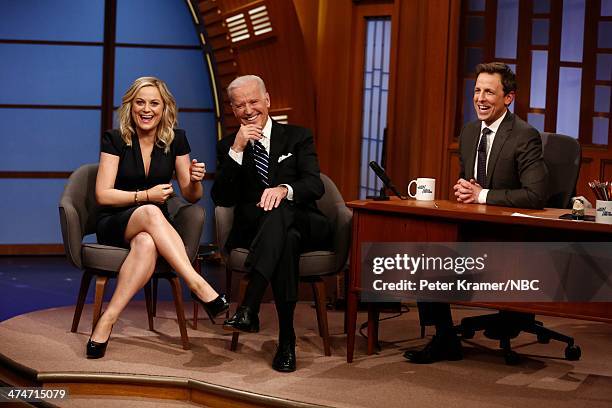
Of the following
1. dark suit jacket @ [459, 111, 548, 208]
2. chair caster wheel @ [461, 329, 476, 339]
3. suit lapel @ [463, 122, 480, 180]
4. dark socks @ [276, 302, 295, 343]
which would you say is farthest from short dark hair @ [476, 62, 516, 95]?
dark socks @ [276, 302, 295, 343]

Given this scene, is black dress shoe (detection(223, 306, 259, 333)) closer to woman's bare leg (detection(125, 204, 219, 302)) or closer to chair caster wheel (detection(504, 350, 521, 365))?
woman's bare leg (detection(125, 204, 219, 302))

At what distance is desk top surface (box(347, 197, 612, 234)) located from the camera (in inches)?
134

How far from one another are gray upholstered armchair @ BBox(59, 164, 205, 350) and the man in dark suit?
0.21 m

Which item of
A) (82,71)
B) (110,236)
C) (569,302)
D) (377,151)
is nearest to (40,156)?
(82,71)

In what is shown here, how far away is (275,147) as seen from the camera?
4305mm

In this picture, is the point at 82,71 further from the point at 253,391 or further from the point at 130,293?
the point at 253,391

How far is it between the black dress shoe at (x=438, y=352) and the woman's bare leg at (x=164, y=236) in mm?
929

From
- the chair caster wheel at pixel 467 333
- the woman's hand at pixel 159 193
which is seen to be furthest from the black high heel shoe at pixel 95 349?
the chair caster wheel at pixel 467 333

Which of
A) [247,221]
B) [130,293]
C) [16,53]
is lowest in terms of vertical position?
[130,293]

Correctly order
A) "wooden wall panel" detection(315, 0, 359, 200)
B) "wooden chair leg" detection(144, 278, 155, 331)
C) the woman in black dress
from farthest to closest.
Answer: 1. "wooden wall panel" detection(315, 0, 359, 200)
2. "wooden chair leg" detection(144, 278, 155, 331)
3. the woman in black dress

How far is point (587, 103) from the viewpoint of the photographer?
19.5 feet

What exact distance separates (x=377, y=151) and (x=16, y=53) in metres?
2.87

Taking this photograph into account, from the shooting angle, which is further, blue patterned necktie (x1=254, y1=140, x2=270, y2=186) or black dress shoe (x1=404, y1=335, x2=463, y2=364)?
blue patterned necktie (x1=254, y1=140, x2=270, y2=186)

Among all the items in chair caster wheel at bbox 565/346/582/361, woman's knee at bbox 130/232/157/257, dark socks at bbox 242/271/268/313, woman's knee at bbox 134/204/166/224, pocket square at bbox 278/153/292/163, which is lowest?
chair caster wheel at bbox 565/346/582/361
